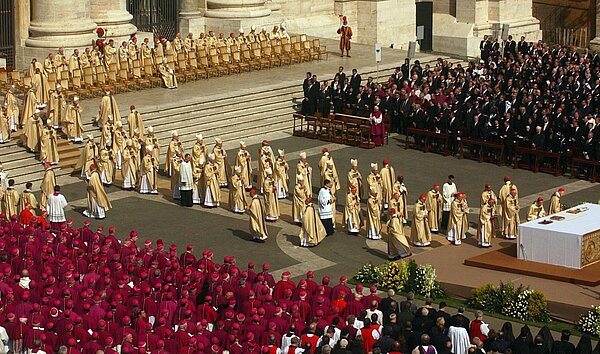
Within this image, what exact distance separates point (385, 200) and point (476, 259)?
497 cm

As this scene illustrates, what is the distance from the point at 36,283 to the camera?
2511 cm

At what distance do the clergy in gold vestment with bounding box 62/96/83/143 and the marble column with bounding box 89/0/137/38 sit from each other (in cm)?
745

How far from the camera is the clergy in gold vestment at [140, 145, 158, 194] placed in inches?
1359

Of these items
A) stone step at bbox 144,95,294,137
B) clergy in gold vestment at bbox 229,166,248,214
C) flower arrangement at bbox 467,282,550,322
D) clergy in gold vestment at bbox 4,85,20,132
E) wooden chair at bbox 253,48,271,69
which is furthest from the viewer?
wooden chair at bbox 253,48,271,69

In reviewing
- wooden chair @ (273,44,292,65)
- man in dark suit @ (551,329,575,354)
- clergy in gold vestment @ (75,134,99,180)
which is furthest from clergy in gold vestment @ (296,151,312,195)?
wooden chair @ (273,44,292,65)

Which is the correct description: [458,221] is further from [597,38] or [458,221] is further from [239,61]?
[597,38]

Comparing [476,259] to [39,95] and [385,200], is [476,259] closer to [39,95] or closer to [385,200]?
[385,200]

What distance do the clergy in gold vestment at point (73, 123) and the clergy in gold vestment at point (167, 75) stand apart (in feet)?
17.6

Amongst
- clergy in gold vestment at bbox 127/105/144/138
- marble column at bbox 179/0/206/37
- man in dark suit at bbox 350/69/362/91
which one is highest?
marble column at bbox 179/0/206/37

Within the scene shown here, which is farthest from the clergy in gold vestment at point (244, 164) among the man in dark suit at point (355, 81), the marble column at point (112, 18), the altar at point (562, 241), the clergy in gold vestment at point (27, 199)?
the marble column at point (112, 18)

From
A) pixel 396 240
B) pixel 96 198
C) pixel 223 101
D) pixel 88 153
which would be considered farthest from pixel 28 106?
pixel 396 240

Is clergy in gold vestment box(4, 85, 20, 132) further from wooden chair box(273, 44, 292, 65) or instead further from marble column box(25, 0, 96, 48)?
wooden chair box(273, 44, 292, 65)

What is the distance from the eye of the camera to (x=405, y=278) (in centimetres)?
2788

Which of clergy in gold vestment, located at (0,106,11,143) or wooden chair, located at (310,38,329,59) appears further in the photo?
wooden chair, located at (310,38,329,59)
